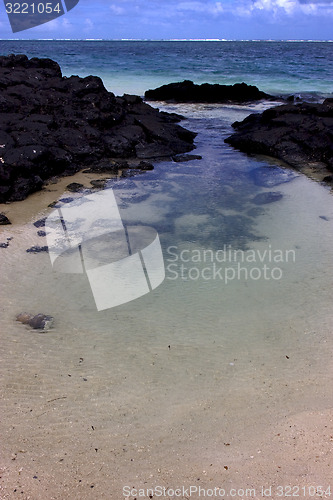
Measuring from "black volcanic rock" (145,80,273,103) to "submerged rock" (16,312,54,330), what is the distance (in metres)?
18.0

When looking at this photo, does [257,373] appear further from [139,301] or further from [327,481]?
[139,301]

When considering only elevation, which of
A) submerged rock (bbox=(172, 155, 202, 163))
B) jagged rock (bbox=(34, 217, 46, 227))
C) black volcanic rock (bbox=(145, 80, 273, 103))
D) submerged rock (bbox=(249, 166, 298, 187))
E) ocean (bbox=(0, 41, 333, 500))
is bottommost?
ocean (bbox=(0, 41, 333, 500))

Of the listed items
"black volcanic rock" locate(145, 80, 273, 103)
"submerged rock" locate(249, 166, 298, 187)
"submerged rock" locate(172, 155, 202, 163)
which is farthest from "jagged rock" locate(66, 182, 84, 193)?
"black volcanic rock" locate(145, 80, 273, 103)

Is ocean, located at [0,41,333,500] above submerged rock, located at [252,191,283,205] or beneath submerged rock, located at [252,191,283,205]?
beneath

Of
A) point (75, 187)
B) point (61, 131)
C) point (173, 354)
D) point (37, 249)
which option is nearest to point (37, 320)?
point (173, 354)

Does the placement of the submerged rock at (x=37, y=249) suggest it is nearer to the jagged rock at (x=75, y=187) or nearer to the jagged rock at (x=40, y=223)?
the jagged rock at (x=40, y=223)

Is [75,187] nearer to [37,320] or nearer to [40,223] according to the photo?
[40,223]

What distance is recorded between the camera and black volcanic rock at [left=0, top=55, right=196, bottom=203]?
784 cm

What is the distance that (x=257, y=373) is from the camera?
353 centimetres

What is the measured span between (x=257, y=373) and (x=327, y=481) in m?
1.04

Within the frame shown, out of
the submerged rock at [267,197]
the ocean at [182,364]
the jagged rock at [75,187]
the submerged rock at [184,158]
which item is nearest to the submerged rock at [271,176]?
the submerged rock at [267,197]

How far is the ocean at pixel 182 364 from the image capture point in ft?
8.89

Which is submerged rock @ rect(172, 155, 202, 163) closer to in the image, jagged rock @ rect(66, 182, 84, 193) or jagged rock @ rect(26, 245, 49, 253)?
jagged rock @ rect(66, 182, 84, 193)

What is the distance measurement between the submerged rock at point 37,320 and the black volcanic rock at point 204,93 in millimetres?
18034
